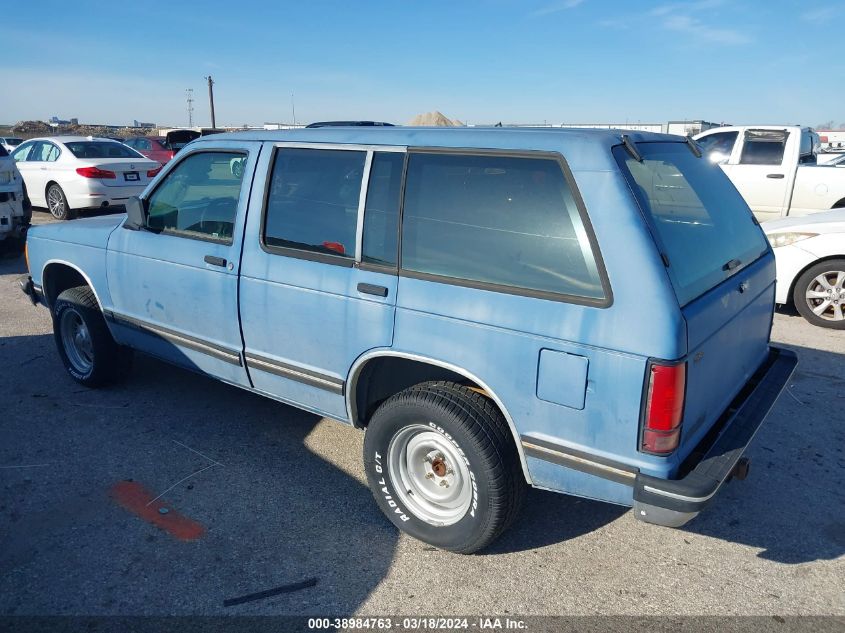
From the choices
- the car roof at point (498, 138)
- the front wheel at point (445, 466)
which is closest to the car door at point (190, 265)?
the car roof at point (498, 138)

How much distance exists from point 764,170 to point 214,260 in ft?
30.6

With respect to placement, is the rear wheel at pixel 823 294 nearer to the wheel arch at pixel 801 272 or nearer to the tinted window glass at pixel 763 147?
the wheel arch at pixel 801 272

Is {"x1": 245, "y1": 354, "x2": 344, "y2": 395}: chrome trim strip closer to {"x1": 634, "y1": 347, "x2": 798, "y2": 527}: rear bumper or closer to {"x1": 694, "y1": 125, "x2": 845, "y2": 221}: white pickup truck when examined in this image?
{"x1": 634, "y1": 347, "x2": 798, "y2": 527}: rear bumper

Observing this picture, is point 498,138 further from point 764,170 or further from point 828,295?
point 764,170

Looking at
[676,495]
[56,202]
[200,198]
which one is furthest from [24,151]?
[676,495]

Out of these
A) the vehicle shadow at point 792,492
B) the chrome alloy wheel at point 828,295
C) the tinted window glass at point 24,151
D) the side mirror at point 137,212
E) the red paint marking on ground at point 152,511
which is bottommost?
the red paint marking on ground at point 152,511

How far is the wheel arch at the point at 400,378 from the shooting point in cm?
274

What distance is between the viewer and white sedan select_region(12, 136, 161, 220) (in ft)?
38.2

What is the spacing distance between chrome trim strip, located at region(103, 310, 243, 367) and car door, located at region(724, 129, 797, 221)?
356 inches

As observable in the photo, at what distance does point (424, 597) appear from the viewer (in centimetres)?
278

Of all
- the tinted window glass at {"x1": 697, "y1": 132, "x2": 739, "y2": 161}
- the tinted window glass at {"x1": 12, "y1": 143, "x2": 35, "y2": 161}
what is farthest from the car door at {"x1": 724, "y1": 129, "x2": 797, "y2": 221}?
the tinted window glass at {"x1": 12, "y1": 143, "x2": 35, "y2": 161}

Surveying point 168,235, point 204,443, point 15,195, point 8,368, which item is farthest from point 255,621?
point 15,195

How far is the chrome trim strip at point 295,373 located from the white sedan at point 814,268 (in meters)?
5.18

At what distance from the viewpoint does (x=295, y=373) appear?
346 cm
